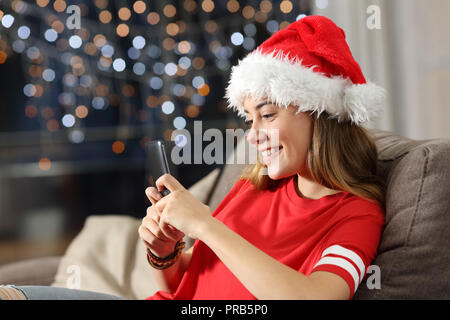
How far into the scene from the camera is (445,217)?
917mm

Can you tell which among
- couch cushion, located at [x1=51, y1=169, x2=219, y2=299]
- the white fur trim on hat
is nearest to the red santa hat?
the white fur trim on hat

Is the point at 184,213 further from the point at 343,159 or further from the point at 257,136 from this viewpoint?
the point at 343,159

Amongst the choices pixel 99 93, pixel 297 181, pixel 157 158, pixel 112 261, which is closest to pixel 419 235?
pixel 297 181

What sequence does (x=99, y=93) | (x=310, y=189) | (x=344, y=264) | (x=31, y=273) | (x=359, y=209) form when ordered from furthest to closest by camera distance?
(x=99, y=93), (x=31, y=273), (x=310, y=189), (x=359, y=209), (x=344, y=264)

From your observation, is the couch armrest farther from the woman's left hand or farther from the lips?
the lips

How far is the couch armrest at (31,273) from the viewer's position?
1629mm

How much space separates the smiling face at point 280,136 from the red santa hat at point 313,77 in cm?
2

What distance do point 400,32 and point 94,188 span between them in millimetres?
3189

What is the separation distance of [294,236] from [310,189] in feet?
0.48

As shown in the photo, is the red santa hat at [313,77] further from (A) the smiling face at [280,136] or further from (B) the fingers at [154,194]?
(B) the fingers at [154,194]

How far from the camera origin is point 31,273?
1.68m

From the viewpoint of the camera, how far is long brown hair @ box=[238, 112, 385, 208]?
1042 millimetres
